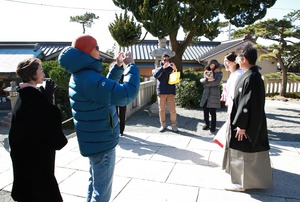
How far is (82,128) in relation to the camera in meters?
2.09

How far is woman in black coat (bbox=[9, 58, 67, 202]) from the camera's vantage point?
1931mm

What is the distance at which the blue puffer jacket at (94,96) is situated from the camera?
1833 mm

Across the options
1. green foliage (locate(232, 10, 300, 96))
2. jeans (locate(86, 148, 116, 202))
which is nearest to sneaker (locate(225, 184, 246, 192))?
jeans (locate(86, 148, 116, 202))

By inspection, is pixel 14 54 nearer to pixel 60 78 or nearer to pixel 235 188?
pixel 60 78

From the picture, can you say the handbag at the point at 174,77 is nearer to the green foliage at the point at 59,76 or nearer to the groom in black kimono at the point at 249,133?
the groom in black kimono at the point at 249,133

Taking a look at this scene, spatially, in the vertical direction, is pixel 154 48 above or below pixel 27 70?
above

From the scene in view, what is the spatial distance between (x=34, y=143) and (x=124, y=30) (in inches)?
255

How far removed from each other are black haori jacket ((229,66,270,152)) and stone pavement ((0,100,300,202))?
64 centimetres

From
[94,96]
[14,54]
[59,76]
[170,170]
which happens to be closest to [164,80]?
[170,170]

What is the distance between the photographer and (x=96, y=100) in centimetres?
188

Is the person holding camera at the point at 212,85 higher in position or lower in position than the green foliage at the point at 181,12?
lower

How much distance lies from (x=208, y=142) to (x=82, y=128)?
3.40 meters

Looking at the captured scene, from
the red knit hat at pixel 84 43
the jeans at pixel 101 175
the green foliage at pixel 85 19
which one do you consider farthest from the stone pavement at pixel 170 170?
the green foliage at pixel 85 19

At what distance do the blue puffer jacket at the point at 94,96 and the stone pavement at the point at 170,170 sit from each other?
1.11 m
